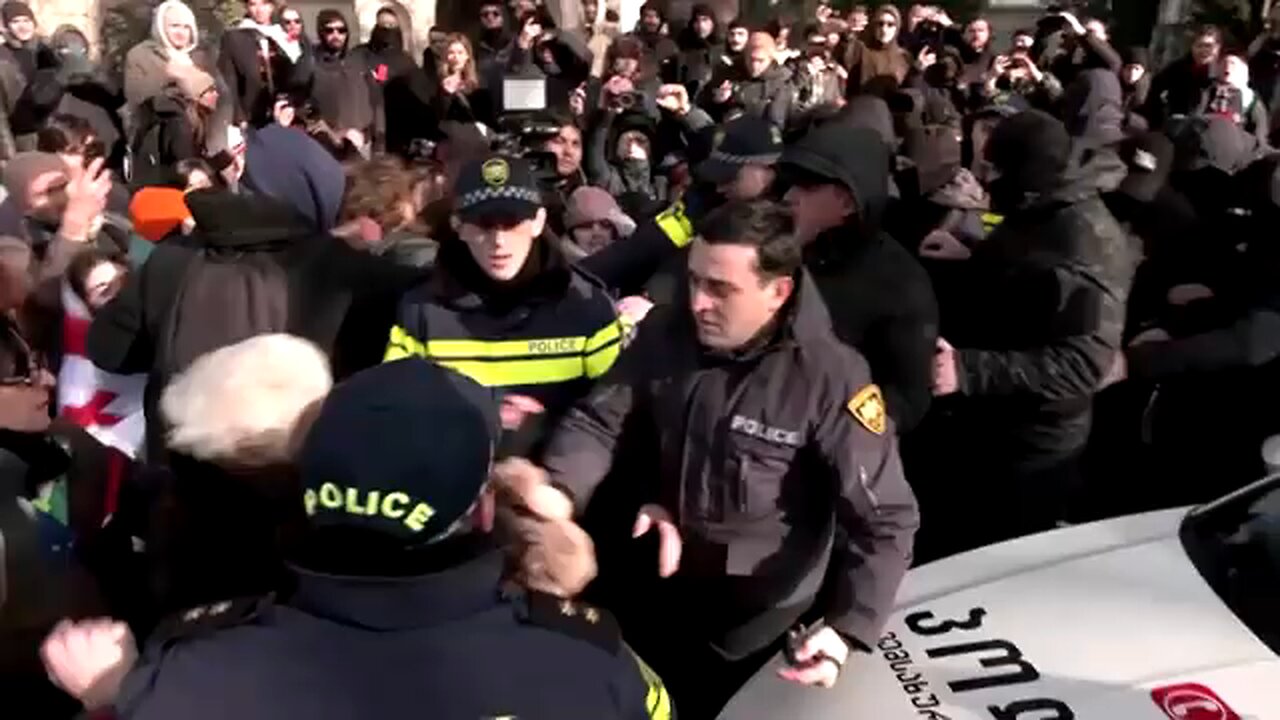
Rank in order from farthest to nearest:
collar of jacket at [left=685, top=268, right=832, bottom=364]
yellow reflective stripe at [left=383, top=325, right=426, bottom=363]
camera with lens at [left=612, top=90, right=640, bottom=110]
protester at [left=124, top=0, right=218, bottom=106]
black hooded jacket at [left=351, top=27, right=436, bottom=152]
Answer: black hooded jacket at [left=351, top=27, right=436, bottom=152]
camera with lens at [left=612, top=90, right=640, bottom=110]
protester at [left=124, top=0, right=218, bottom=106]
yellow reflective stripe at [left=383, top=325, right=426, bottom=363]
collar of jacket at [left=685, top=268, right=832, bottom=364]

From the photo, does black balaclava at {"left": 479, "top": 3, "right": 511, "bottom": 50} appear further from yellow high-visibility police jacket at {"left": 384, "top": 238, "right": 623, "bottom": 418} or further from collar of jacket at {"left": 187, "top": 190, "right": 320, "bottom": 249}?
yellow high-visibility police jacket at {"left": 384, "top": 238, "right": 623, "bottom": 418}

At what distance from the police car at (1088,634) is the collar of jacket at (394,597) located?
1320mm

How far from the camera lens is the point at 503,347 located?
322 cm

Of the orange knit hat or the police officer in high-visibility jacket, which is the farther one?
the orange knit hat

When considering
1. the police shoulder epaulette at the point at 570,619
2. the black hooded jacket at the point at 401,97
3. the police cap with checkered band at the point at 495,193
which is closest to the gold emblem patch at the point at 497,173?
the police cap with checkered band at the point at 495,193

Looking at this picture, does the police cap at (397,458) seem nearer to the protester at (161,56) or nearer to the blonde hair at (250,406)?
the blonde hair at (250,406)

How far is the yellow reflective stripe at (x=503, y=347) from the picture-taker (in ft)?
10.4

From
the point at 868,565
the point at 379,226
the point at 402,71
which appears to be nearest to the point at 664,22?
the point at 402,71

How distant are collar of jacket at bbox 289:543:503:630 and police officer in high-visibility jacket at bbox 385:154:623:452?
1.63 metres

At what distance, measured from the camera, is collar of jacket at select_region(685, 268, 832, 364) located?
8.95ft

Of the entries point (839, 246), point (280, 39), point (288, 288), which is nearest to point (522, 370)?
point (288, 288)

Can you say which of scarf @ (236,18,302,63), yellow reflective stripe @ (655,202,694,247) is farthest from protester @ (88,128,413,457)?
scarf @ (236,18,302,63)

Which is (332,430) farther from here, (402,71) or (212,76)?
(402,71)

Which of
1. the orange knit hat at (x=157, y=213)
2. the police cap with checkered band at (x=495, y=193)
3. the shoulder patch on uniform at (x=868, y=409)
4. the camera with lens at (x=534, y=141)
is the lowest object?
the camera with lens at (x=534, y=141)
